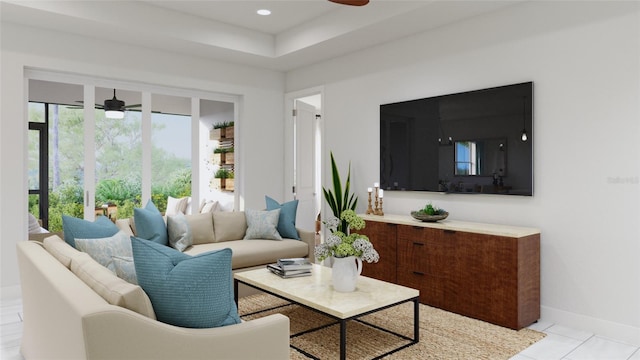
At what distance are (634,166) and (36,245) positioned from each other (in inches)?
156

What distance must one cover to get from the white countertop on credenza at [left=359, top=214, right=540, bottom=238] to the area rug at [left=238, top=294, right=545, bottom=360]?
707 millimetres

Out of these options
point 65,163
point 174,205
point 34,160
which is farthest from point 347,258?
point 34,160

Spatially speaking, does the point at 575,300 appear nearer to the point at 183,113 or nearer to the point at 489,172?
the point at 489,172

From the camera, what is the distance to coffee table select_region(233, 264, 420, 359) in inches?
101

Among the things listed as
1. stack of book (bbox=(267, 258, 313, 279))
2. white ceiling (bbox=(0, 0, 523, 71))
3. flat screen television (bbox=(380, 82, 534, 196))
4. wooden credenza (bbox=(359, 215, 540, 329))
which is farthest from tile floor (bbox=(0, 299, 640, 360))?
white ceiling (bbox=(0, 0, 523, 71))

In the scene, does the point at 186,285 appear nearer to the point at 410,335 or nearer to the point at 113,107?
the point at 410,335

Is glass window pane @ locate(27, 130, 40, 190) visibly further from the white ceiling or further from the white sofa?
the white sofa

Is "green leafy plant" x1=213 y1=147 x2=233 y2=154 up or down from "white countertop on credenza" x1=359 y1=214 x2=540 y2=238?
up

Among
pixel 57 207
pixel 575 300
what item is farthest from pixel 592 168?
pixel 57 207

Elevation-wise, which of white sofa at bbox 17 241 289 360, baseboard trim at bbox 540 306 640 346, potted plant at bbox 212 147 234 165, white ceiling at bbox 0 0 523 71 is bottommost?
baseboard trim at bbox 540 306 640 346

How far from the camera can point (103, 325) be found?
1442 millimetres

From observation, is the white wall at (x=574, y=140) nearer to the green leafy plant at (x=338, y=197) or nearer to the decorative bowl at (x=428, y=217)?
the decorative bowl at (x=428, y=217)

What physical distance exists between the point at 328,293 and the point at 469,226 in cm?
146

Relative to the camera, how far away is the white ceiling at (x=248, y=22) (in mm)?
3910
